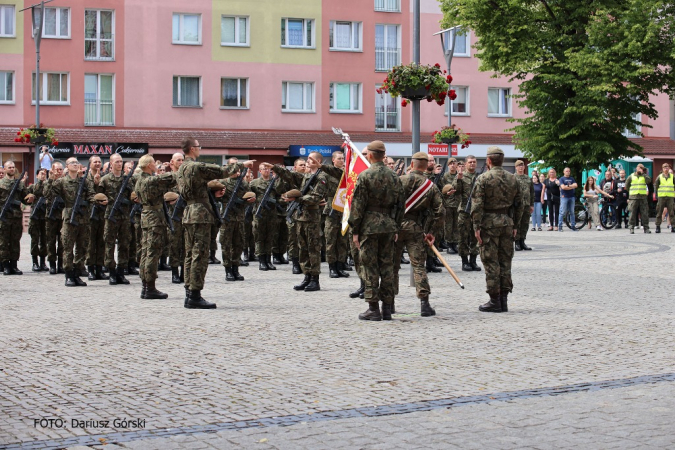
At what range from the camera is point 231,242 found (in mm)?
16969

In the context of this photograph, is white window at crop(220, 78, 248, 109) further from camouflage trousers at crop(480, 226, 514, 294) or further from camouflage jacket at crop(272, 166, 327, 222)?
camouflage trousers at crop(480, 226, 514, 294)

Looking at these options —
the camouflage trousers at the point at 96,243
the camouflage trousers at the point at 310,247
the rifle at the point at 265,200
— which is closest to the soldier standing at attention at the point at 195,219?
the camouflage trousers at the point at 310,247

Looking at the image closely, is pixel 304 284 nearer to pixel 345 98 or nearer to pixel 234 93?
pixel 234 93

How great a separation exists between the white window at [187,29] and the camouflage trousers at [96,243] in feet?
95.6

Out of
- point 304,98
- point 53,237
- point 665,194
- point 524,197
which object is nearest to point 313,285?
point 53,237

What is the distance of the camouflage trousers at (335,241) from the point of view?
1628 centimetres

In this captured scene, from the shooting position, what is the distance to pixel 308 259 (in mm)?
14898

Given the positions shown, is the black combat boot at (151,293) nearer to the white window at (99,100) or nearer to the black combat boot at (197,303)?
the black combat boot at (197,303)

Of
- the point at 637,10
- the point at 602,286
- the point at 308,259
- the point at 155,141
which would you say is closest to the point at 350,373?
the point at 308,259

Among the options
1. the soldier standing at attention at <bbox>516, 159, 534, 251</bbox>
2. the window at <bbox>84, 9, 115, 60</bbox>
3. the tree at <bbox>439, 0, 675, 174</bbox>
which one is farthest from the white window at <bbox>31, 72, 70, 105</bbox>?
the soldier standing at attention at <bbox>516, 159, 534, 251</bbox>

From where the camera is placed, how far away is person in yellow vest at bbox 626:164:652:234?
29.3m

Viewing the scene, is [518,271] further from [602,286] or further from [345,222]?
[345,222]

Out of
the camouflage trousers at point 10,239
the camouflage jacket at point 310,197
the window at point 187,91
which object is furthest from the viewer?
the window at point 187,91

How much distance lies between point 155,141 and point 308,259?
30254 millimetres
